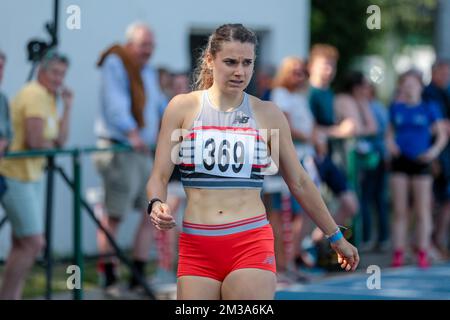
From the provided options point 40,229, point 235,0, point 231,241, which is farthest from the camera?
point 235,0

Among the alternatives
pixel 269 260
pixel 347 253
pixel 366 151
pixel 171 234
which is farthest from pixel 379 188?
pixel 269 260

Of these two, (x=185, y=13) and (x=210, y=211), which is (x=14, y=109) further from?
(x=185, y=13)

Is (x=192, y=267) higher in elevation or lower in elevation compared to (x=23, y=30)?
lower

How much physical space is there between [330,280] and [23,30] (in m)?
3.63

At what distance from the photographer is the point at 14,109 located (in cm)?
843

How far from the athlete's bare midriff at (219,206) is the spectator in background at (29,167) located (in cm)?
297

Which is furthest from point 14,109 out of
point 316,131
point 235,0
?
point 235,0

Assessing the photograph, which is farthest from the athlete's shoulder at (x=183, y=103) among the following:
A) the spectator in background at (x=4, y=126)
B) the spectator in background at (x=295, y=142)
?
the spectator in background at (x=295, y=142)

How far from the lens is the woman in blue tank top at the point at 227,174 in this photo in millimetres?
5348

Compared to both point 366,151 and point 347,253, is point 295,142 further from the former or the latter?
point 347,253

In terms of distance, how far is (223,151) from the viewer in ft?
17.7

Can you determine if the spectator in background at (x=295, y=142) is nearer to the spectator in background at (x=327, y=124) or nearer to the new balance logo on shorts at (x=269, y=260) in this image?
the spectator in background at (x=327, y=124)

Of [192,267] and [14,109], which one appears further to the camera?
[14,109]

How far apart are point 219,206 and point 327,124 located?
5863mm
